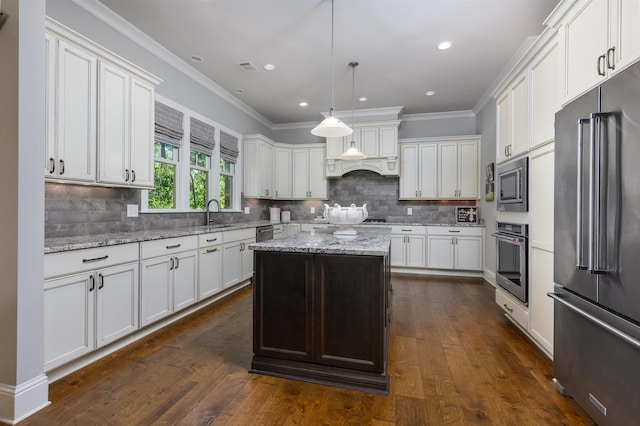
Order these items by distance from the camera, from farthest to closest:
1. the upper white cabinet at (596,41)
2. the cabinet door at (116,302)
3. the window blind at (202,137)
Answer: the window blind at (202,137)
the cabinet door at (116,302)
the upper white cabinet at (596,41)

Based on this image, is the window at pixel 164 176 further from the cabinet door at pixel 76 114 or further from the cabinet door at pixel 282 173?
the cabinet door at pixel 282 173

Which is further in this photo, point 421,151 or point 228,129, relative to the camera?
point 421,151

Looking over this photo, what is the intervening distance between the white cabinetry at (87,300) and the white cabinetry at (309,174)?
3.89m

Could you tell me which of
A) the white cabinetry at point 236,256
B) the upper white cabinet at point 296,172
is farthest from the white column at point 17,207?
the upper white cabinet at point 296,172

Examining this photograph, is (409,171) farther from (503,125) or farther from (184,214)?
(184,214)

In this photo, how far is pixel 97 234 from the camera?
106 inches

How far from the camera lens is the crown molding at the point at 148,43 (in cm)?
276

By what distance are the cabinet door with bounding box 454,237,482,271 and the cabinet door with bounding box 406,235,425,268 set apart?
0.53m

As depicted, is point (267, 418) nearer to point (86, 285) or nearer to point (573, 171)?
point (86, 285)

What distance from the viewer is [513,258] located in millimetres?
2797

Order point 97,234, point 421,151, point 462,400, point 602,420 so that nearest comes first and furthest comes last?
point 602,420 → point 462,400 → point 97,234 → point 421,151

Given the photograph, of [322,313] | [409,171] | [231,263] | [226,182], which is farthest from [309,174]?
[322,313]

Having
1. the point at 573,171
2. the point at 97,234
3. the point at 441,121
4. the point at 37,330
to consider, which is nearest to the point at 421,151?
the point at 441,121

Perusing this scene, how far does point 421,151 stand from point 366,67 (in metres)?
2.13
